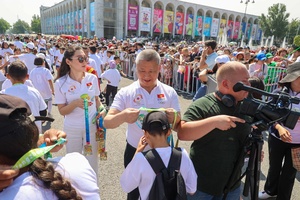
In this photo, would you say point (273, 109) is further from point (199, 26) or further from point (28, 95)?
point (199, 26)

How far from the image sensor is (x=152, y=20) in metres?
55.9

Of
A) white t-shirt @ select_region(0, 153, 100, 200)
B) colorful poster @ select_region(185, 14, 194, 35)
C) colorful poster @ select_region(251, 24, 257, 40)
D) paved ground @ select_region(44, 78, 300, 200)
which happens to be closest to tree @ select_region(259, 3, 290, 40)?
colorful poster @ select_region(251, 24, 257, 40)

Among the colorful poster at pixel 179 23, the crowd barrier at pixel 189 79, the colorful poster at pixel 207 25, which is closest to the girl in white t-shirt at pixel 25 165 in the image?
the crowd barrier at pixel 189 79

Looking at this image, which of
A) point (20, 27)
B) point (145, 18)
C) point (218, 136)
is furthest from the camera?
point (20, 27)

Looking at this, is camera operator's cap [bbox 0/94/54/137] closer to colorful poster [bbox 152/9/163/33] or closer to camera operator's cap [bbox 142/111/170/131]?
camera operator's cap [bbox 142/111/170/131]

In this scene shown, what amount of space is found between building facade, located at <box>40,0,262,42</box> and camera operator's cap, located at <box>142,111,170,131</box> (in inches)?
1911

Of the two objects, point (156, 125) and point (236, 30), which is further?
point (236, 30)

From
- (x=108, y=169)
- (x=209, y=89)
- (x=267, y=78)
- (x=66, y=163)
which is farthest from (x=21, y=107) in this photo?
(x=267, y=78)

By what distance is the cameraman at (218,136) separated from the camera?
177 cm

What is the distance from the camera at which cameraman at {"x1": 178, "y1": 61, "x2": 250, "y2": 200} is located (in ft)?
5.82

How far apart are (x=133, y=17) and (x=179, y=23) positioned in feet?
46.5

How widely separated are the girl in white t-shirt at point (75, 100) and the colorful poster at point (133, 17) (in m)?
54.0

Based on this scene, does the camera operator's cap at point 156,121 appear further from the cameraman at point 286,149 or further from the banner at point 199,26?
the banner at point 199,26

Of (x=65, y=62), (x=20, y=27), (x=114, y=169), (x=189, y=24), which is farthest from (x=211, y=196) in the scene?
(x=20, y=27)
